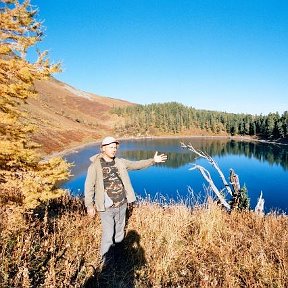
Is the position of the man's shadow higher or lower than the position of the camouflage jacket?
lower

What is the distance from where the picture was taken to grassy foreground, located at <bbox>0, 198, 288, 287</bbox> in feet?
14.0

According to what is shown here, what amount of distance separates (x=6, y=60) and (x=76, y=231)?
5941 mm

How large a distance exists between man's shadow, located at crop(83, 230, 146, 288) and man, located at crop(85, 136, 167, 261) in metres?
0.23

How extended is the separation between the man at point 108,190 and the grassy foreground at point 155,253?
0.38 m

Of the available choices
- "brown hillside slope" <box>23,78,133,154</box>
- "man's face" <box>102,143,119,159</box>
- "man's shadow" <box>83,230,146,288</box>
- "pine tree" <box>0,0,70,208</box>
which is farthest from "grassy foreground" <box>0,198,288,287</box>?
"brown hillside slope" <box>23,78,133,154</box>

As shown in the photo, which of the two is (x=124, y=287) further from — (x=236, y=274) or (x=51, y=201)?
(x=51, y=201)

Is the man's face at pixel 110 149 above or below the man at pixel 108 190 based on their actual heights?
above

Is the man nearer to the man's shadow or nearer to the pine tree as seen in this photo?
the man's shadow

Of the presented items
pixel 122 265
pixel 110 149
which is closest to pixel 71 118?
pixel 110 149

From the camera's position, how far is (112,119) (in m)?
191

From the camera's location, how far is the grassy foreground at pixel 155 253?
4.25m

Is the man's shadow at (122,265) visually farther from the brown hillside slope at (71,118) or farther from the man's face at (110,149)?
the brown hillside slope at (71,118)

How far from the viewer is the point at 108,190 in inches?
221

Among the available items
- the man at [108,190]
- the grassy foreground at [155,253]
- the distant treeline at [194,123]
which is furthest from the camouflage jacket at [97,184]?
the distant treeline at [194,123]
